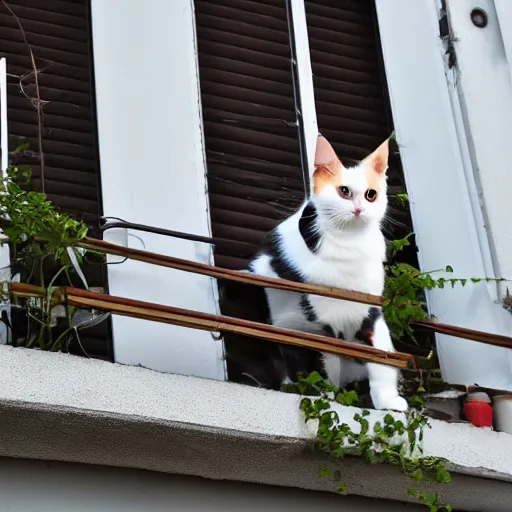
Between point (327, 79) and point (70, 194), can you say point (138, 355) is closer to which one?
point (70, 194)

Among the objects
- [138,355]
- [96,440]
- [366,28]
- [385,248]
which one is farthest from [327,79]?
[96,440]

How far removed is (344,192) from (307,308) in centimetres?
37

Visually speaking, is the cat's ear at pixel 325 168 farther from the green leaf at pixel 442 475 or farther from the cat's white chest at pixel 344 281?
the green leaf at pixel 442 475

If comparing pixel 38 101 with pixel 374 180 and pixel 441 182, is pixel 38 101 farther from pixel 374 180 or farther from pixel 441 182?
pixel 441 182

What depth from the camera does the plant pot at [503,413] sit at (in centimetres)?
403

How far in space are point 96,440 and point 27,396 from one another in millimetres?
263

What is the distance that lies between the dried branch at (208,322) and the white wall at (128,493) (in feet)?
1.53

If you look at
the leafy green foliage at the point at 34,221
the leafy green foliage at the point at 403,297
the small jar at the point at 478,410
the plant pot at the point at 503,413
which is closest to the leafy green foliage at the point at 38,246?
the leafy green foliage at the point at 34,221

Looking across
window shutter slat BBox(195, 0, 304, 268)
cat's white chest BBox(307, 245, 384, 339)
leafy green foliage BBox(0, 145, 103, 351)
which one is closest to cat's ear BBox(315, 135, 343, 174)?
cat's white chest BBox(307, 245, 384, 339)

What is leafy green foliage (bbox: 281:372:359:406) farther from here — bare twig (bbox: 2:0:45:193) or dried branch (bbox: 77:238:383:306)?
bare twig (bbox: 2:0:45:193)

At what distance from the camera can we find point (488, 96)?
4.63 meters

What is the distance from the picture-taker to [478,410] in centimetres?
399

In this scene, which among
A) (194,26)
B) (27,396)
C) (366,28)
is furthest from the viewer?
(366,28)

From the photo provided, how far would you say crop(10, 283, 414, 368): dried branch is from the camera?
3.46 meters
